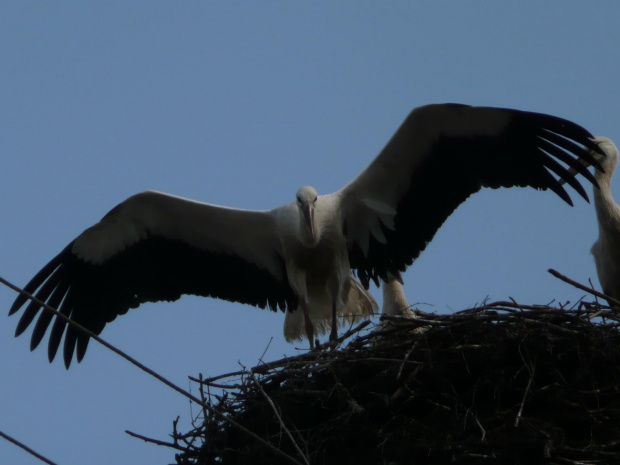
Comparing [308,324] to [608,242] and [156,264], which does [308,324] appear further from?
[608,242]

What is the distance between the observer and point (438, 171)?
706 centimetres

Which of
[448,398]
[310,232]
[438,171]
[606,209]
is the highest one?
[438,171]

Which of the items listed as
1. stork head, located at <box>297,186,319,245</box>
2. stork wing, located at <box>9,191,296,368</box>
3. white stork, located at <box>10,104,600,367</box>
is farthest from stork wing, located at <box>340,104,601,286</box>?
stork wing, located at <box>9,191,296,368</box>

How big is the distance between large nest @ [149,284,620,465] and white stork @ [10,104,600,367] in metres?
1.44

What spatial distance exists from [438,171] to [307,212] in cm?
85

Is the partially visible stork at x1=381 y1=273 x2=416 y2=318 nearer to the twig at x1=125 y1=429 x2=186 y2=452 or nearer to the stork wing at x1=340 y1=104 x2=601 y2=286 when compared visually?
the stork wing at x1=340 y1=104 x2=601 y2=286

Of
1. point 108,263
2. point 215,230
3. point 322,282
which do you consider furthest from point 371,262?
point 108,263

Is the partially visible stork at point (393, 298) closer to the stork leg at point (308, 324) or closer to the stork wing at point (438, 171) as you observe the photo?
the stork wing at point (438, 171)

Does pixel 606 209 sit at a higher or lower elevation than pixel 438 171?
lower

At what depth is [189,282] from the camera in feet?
24.9

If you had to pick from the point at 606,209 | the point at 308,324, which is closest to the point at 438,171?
the point at 606,209

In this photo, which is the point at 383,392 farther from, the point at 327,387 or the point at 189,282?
the point at 189,282

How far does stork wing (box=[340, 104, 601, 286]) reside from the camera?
22.2 ft

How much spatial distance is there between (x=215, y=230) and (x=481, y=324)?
2.46m
